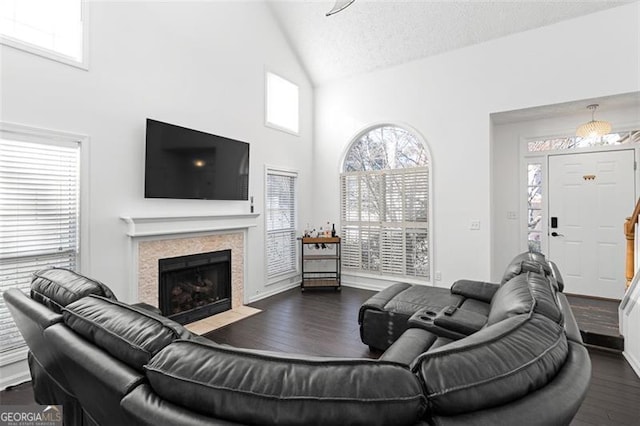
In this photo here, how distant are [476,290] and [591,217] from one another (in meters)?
2.98

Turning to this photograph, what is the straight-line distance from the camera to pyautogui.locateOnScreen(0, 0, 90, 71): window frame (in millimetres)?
2475

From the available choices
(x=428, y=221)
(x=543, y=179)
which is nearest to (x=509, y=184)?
(x=543, y=179)

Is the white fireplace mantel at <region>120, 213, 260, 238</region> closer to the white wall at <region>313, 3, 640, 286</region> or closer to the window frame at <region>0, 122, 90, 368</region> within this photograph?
the window frame at <region>0, 122, 90, 368</region>

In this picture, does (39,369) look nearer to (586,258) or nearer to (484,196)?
(484,196)

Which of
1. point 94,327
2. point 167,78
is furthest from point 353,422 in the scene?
point 167,78

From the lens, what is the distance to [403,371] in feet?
2.77

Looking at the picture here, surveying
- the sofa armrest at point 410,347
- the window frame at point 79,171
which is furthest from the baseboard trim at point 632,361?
the window frame at point 79,171

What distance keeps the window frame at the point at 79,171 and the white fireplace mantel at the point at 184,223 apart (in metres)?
0.35

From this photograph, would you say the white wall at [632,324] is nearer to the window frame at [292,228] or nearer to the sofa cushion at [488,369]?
the sofa cushion at [488,369]

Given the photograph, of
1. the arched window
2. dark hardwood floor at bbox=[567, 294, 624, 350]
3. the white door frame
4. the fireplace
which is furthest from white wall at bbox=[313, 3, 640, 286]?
the fireplace

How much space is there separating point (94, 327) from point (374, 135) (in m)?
5.01

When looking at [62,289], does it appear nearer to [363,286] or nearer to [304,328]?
[304,328]

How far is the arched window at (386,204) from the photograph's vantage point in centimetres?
507

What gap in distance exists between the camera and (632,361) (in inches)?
109
